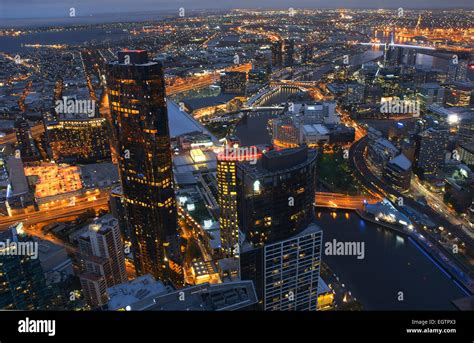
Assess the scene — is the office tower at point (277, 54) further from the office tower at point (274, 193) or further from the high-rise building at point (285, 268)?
the high-rise building at point (285, 268)

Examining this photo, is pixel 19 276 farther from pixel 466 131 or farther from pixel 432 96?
pixel 432 96

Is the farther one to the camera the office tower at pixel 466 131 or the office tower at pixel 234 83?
the office tower at pixel 234 83

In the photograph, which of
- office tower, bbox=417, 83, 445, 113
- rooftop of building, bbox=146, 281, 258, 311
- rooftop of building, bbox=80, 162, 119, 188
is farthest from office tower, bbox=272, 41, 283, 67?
rooftop of building, bbox=146, 281, 258, 311

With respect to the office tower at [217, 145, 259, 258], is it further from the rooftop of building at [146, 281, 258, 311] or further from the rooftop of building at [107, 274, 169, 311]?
the rooftop of building at [146, 281, 258, 311]

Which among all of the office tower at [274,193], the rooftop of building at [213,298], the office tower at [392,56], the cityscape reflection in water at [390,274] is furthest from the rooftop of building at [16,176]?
the office tower at [392,56]
